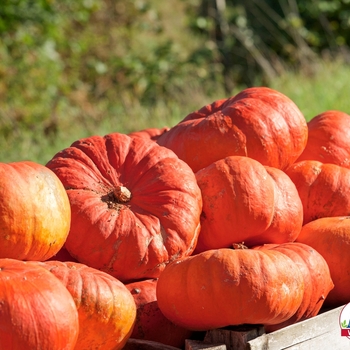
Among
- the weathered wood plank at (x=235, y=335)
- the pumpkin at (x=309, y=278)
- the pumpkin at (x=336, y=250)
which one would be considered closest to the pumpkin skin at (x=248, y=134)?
the pumpkin at (x=336, y=250)

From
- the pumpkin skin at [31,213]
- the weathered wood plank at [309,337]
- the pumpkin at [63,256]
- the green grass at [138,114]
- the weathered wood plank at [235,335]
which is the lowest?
the green grass at [138,114]

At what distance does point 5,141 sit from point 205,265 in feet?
20.1

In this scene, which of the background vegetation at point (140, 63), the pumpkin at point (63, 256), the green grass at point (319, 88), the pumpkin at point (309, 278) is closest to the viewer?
A: the pumpkin at point (309, 278)

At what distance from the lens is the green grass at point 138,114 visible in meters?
6.23

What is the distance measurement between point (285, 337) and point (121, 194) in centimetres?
75

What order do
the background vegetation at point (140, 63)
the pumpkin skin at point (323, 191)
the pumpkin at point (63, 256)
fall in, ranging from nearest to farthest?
1. the pumpkin at point (63, 256)
2. the pumpkin skin at point (323, 191)
3. the background vegetation at point (140, 63)

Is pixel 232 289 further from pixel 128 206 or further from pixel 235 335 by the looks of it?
pixel 128 206

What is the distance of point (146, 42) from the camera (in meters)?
11.4

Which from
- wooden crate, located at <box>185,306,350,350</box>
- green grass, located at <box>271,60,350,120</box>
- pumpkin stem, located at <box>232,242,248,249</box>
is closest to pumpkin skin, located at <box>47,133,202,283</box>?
pumpkin stem, located at <box>232,242,248,249</box>

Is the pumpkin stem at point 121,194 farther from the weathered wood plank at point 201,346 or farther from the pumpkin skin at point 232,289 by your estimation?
the weathered wood plank at point 201,346

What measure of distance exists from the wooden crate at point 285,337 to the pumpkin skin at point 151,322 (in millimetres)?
232

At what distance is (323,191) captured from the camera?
259 cm

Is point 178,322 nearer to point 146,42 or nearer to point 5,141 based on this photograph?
point 5,141

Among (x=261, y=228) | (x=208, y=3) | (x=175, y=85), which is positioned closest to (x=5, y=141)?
(x=175, y=85)
